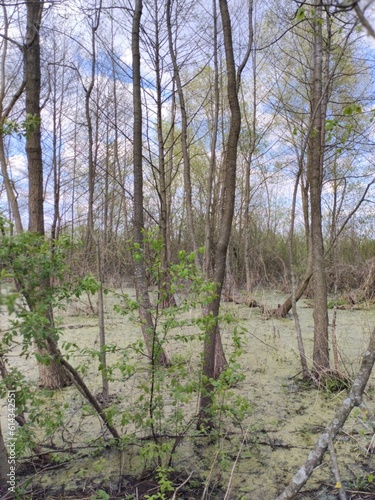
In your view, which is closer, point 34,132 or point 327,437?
point 327,437

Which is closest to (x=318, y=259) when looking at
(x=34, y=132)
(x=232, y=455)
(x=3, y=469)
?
(x=232, y=455)

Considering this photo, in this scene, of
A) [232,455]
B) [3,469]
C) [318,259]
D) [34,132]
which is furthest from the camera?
[318,259]

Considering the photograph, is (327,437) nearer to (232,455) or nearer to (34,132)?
(232,455)

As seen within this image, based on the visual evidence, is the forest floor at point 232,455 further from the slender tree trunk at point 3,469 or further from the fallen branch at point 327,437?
the fallen branch at point 327,437

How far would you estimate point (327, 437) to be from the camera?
1692 mm

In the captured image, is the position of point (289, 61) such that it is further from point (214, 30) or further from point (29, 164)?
point (29, 164)

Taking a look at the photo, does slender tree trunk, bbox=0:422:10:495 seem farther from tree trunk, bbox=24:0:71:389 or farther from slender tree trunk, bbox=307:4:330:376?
slender tree trunk, bbox=307:4:330:376

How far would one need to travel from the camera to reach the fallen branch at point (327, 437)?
5.46ft

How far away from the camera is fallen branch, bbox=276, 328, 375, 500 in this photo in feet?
5.46

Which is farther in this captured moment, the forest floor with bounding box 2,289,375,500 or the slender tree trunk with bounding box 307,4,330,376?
the slender tree trunk with bounding box 307,4,330,376

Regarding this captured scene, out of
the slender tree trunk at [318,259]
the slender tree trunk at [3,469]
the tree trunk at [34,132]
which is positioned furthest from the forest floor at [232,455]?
the tree trunk at [34,132]

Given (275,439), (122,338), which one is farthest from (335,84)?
(275,439)

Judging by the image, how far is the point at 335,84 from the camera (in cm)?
740

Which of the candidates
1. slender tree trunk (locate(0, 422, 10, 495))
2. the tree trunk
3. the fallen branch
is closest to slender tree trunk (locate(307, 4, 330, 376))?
the fallen branch
